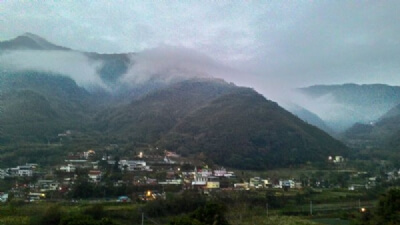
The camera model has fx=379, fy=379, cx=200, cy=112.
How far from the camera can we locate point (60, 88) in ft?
363

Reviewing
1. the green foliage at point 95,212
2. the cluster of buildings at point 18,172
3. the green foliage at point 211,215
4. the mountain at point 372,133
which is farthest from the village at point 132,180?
the mountain at point 372,133

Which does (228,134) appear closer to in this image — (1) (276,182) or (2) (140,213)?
(1) (276,182)

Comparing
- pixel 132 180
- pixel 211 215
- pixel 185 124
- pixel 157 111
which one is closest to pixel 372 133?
pixel 185 124

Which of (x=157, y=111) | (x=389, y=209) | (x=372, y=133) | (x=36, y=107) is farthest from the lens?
(x=372, y=133)

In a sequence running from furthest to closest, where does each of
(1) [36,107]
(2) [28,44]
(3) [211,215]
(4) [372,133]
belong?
1. (2) [28,44]
2. (4) [372,133]
3. (1) [36,107]
4. (3) [211,215]

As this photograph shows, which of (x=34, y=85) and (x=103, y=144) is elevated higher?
(x=34, y=85)

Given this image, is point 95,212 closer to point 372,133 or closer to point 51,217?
point 51,217

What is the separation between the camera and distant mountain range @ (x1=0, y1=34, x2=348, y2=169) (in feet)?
185

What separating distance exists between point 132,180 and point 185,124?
34.9m

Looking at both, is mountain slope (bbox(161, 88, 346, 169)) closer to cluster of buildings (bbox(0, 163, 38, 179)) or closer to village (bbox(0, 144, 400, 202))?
village (bbox(0, 144, 400, 202))

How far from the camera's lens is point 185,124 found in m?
70.4

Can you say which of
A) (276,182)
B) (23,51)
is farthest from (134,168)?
(23,51)

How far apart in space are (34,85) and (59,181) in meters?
70.9

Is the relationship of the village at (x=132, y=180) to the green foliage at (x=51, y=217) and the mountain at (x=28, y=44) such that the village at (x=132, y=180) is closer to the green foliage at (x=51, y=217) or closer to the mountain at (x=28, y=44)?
the green foliage at (x=51, y=217)
